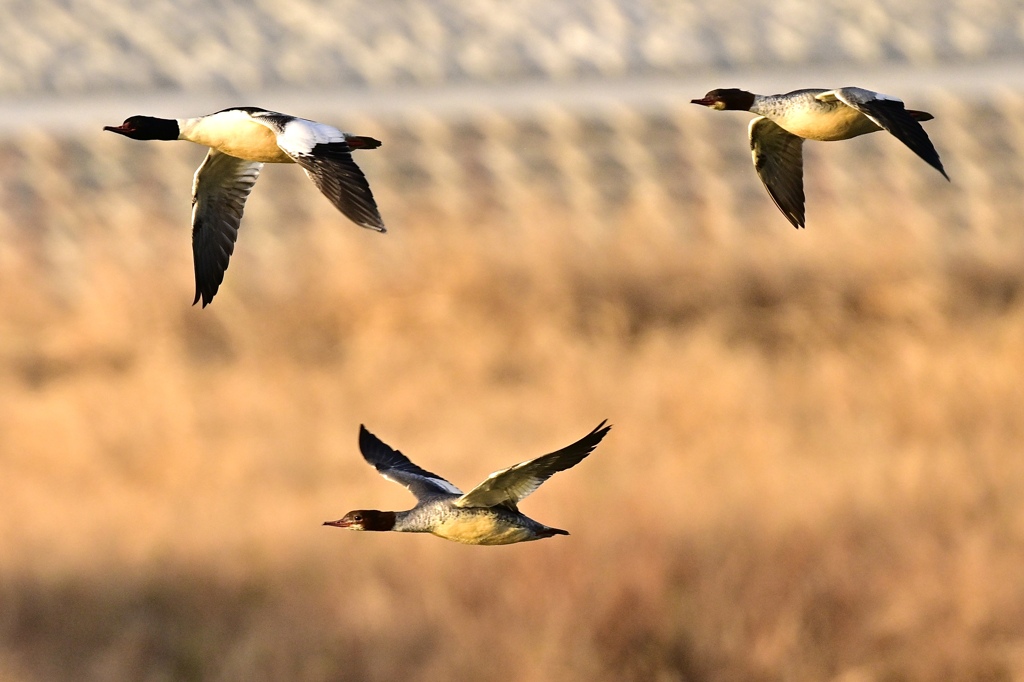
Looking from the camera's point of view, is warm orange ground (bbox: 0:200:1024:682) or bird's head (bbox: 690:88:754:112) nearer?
bird's head (bbox: 690:88:754:112)

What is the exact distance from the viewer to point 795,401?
38.2 feet

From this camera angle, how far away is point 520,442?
36.0 ft

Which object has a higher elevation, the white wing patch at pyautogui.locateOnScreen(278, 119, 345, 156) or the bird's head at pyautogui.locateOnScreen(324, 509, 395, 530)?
the white wing patch at pyautogui.locateOnScreen(278, 119, 345, 156)

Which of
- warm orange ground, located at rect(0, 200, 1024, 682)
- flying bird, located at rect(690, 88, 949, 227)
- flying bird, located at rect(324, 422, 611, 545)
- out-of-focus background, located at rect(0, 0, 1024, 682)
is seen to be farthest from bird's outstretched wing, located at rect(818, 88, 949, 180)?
out-of-focus background, located at rect(0, 0, 1024, 682)

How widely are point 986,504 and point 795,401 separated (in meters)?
1.78

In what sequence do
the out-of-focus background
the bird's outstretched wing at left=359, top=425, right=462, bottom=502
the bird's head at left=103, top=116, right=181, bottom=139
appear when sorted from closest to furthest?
1. the bird's head at left=103, top=116, right=181, bottom=139
2. the bird's outstretched wing at left=359, top=425, right=462, bottom=502
3. the out-of-focus background

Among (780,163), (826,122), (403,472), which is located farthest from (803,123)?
(403,472)

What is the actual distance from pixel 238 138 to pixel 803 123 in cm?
44

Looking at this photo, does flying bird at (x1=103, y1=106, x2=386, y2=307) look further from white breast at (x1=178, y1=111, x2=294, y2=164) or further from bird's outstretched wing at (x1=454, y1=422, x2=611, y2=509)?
bird's outstretched wing at (x1=454, y1=422, x2=611, y2=509)

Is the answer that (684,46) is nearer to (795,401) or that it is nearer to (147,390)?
(795,401)

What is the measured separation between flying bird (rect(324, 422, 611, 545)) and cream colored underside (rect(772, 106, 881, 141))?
0.25 m

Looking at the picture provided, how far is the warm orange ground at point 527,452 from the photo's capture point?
9.43 metres

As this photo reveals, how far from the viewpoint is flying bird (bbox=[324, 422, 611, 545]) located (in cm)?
113

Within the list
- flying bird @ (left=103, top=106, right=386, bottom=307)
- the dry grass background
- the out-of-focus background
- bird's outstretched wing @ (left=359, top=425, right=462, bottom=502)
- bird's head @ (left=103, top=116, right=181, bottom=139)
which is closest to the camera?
flying bird @ (left=103, top=106, right=386, bottom=307)
